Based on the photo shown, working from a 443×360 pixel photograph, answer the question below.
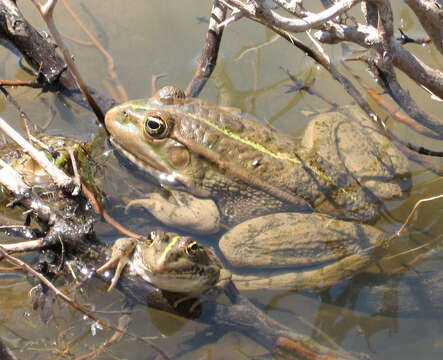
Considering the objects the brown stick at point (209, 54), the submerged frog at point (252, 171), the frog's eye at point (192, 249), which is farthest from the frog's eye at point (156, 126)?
the frog's eye at point (192, 249)

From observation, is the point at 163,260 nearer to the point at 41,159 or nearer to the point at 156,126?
the point at 41,159

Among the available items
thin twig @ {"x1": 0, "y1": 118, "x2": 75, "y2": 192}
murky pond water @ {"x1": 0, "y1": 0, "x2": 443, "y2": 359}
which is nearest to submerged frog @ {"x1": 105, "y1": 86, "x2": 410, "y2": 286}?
murky pond water @ {"x1": 0, "y1": 0, "x2": 443, "y2": 359}

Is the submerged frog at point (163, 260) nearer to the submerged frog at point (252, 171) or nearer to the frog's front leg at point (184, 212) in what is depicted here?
the submerged frog at point (252, 171)

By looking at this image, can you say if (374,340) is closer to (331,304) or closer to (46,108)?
(331,304)

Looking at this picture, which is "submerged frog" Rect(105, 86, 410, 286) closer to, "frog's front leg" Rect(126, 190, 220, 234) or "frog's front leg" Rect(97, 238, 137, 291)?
"frog's front leg" Rect(126, 190, 220, 234)

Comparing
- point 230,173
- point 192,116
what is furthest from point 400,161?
point 192,116

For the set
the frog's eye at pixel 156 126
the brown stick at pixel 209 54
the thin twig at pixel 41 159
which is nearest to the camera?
the thin twig at pixel 41 159
